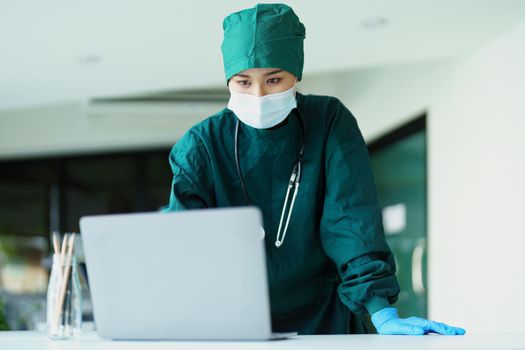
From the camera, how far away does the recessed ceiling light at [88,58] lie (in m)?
4.45

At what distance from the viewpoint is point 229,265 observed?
1.17m

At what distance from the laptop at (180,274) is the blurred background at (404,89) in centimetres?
180

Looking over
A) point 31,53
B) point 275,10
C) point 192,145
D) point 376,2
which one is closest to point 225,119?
point 192,145

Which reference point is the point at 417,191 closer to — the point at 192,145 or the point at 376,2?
the point at 376,2

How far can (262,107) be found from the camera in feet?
6.05

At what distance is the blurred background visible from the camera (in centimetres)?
374

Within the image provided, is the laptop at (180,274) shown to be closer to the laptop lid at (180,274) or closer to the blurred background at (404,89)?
the laptop lid at (180,274)

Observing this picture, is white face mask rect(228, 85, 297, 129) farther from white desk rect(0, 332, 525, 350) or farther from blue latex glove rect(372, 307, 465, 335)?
white desk rect(0, 332, 525, 350)

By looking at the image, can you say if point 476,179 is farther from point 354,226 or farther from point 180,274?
point 180,274

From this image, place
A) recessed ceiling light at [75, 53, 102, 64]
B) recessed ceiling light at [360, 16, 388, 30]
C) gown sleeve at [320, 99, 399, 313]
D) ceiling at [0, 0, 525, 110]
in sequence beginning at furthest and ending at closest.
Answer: recessed ceiling light at [75, 53, 102, 64] < recessed ceiling light at [360, 16, 388, 30] < ceiling at [0, 0, 525, 110] < gown sleeve at [320, 99, 399, 313]

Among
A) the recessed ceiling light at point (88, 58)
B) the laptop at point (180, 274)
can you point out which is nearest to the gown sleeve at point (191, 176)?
the laptop at point (180, 274)

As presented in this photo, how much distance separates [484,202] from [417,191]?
129 cm

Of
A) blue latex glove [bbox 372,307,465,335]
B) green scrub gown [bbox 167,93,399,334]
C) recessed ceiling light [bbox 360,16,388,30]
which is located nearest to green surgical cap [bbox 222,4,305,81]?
green scrub gown [bbox 167,93,399,334]

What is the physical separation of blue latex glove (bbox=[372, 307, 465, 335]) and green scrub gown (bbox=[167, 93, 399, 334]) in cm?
10
